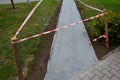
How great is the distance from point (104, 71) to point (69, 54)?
4.83 feet

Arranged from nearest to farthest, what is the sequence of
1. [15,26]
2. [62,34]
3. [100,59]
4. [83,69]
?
[83,69], [100,59], [62,34], [15,26]

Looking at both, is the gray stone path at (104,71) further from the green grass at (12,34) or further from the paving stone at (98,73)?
the green grass at (12,34)

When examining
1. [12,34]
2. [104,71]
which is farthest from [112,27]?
[12,34]

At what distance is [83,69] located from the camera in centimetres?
529

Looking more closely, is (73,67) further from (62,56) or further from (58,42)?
(58,42)

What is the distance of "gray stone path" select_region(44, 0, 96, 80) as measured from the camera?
17.2 feet

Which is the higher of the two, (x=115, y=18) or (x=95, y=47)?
(x=115, y=18)

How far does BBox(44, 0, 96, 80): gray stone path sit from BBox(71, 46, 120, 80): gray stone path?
0.22 metres

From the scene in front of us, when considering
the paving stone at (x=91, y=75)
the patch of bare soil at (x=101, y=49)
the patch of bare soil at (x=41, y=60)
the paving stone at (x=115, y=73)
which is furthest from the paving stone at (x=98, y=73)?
the patch of bare soil at (x=41, y=60)

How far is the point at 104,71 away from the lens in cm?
514

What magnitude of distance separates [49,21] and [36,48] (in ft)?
12.3

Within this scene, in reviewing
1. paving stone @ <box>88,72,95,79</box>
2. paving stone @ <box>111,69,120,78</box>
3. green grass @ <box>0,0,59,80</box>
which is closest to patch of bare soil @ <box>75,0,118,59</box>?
paving stone @ <box>111,69,120,78</box>

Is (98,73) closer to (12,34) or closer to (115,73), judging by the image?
(115,73)

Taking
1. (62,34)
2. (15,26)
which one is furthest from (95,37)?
(15,26)
